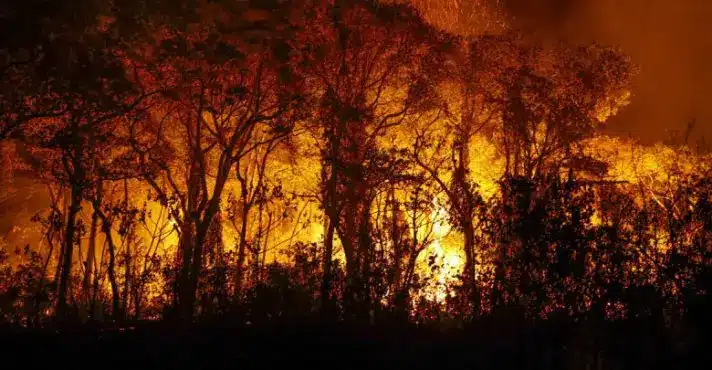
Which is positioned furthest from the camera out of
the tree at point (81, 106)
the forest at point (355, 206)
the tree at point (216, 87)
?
the tree at point (216, 87)

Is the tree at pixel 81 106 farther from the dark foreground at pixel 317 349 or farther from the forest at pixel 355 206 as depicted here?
the dark foreground at pixel 317 349

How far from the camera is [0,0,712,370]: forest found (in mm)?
10859

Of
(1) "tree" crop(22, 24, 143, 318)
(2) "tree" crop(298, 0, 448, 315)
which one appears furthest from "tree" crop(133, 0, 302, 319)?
(1) "tree" crop(22, 24, 143, 318)

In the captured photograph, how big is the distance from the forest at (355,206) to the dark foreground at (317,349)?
0.13 ft

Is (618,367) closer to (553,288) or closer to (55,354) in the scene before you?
(553,288)

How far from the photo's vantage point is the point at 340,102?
19.6 metres

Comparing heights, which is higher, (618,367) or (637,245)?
(637,245)

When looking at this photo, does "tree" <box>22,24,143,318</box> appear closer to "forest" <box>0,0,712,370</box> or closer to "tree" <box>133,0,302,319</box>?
"forest" <box>0,0,712,370</box>

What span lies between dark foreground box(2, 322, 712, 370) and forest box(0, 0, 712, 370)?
39mm

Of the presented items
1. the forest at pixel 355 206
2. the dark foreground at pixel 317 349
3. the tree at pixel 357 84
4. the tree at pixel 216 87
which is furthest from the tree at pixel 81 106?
the tree at pixel 357 84

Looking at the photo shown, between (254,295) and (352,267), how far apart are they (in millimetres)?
2260

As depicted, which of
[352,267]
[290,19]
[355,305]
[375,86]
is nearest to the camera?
[355,305]

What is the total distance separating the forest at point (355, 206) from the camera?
428 inches

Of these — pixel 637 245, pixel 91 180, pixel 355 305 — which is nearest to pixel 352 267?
pixel 355 305
